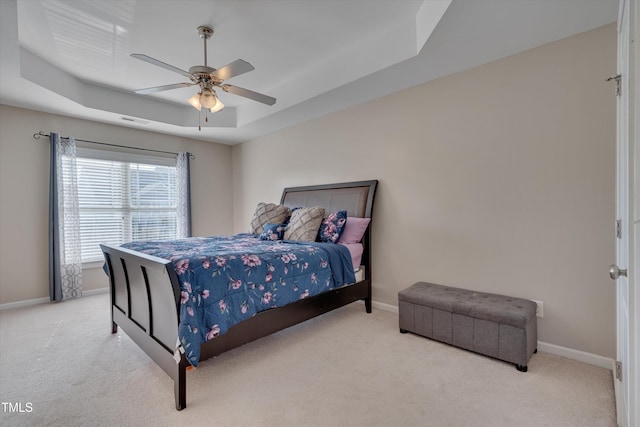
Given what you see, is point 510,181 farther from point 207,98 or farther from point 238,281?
point 207,98

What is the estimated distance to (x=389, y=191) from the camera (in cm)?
339

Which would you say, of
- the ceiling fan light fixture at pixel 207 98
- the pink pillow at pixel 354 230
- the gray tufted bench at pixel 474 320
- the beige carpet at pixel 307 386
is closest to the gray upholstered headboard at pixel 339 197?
the pink pillow at pixel 354 230

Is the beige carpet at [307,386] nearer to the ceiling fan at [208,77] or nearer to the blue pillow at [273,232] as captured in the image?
the blue pillow at [273,232]

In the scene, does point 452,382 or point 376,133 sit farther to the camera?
point 376,133

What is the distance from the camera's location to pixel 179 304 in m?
1.75

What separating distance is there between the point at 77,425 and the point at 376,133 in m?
3.45

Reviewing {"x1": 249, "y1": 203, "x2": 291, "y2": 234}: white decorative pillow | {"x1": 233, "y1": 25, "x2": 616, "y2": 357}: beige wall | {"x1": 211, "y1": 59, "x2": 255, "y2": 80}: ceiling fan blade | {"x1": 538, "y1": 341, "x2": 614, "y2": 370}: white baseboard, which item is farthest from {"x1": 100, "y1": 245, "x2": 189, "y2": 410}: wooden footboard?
{"x1": 538, "y1": 341, "x2": 614, "y2": 370}: white baseboard

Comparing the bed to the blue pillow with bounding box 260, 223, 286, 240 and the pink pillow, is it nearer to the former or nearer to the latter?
the pink pillow

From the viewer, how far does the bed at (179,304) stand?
5.76ft

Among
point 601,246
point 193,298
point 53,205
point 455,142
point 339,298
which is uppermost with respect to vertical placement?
point 455,142

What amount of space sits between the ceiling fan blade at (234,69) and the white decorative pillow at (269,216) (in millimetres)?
Result: 1751

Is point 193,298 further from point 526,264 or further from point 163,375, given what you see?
point 526,264

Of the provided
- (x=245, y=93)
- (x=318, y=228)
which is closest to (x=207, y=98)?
(x=245, y=93)

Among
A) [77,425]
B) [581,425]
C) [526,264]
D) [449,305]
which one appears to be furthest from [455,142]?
[77,425]
